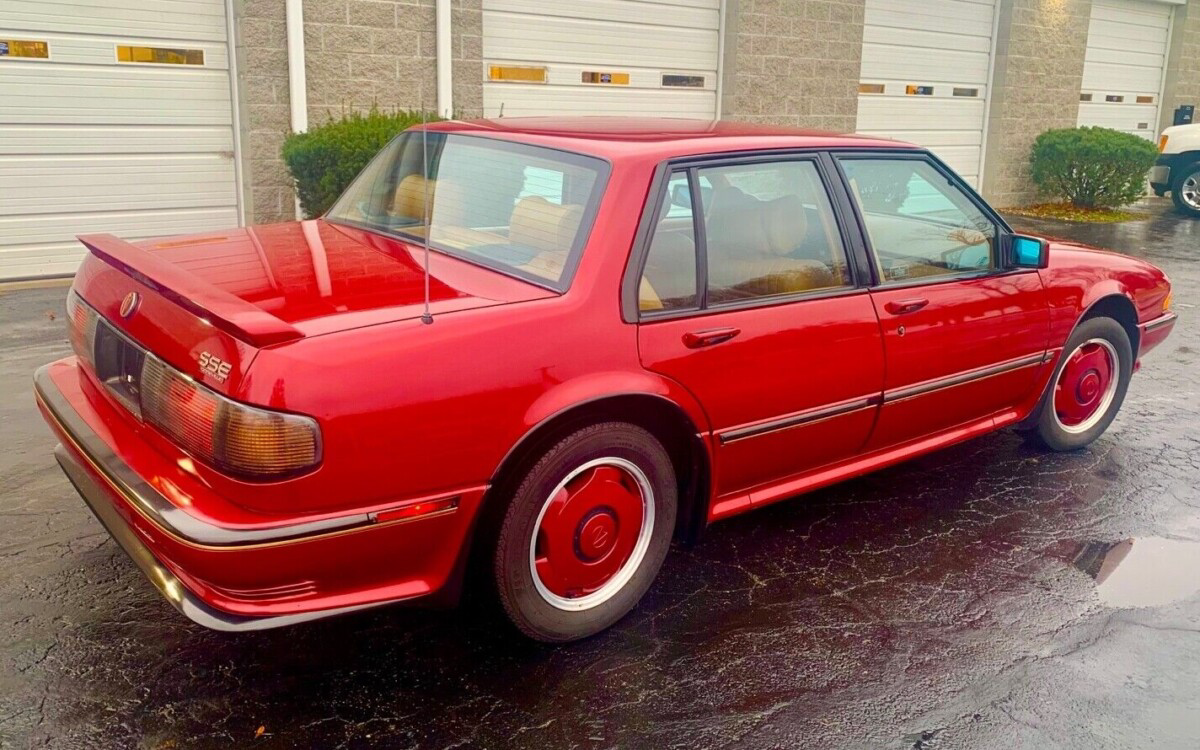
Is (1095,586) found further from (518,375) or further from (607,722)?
(518,375)

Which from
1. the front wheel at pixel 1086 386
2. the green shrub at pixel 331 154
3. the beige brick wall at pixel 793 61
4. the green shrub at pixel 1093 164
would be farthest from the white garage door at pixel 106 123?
the green shrub at pixel 1093 164

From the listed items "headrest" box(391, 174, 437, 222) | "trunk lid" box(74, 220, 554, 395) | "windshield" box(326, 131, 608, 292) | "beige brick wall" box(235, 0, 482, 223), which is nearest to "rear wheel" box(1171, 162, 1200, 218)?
"beige brick wall" box(235, 0, 482, 223)

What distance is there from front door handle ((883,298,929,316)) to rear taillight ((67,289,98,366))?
270 centimetres

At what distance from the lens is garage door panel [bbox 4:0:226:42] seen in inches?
304

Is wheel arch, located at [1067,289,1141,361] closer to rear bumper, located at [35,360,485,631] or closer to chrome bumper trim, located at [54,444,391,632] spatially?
rear bumper, located at [35,360,485,631]

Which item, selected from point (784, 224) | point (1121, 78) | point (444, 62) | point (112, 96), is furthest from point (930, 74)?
point (784, 224)

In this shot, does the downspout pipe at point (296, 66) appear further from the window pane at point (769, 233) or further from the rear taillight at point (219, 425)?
the rear taillight at point (219, 425)

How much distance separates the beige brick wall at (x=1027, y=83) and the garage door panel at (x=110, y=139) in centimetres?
1093

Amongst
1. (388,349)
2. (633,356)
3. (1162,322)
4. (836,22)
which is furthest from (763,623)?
(836,22)

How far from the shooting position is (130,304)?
3.00 meters

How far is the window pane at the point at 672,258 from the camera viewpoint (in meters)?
3.24

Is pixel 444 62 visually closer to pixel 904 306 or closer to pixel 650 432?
pixel 904 306

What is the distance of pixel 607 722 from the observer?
2.85 m

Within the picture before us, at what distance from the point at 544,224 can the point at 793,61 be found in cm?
973
